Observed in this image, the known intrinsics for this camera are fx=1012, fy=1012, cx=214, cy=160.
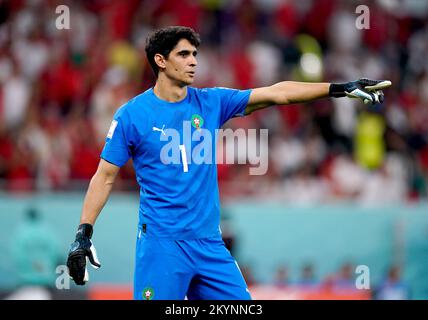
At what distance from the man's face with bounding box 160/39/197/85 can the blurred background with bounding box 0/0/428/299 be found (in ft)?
15.9

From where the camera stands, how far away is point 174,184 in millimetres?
6871

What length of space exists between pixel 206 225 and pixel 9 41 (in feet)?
29.8

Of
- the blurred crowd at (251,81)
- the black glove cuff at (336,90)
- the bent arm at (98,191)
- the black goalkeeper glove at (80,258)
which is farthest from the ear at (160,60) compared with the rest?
the blurred crowd at (251,81)

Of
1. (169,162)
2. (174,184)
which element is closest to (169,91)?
(169,162)

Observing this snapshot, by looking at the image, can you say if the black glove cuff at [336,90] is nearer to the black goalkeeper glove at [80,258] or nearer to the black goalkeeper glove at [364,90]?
the black goalkeeper glove at [364,90]

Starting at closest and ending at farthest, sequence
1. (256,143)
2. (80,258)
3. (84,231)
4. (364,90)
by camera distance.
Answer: (80,258) < (84,231) < (364,90) < (256,143)

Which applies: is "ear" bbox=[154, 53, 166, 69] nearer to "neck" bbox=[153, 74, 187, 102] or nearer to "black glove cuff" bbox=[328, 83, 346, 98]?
"neck" bbox=[153, 74, 187, 102]

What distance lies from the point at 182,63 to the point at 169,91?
0.22 meters

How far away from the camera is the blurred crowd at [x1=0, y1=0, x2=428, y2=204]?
13.9m

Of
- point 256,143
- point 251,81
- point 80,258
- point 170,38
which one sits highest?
point 251,81

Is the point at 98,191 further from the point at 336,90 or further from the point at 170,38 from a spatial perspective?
the point at 336,90

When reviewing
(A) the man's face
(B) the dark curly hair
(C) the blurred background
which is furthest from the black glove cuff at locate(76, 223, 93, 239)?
(C) the blurred background

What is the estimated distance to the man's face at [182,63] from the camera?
23.1 ft

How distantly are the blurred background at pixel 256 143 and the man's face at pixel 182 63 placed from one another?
4.84 meters
